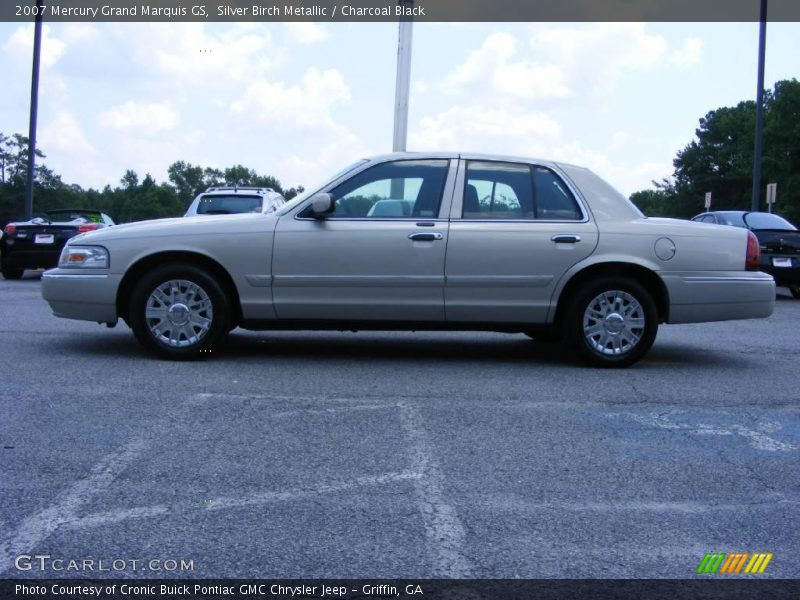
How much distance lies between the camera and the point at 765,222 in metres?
16.5

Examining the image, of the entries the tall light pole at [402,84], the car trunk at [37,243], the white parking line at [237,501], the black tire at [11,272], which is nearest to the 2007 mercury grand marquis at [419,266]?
the white parking line at [237,501]

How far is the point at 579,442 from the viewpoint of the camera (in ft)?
16.1

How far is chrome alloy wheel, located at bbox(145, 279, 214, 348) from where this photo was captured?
7.16 m

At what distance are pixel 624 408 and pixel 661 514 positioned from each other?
207 cm

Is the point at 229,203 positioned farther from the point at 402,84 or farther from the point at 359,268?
the point at 359,268

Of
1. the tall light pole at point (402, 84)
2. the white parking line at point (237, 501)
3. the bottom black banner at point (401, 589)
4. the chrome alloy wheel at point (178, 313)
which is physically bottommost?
the bottom black banner at point (401, 589)

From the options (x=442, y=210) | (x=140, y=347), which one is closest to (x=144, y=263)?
(x=140, y=347)

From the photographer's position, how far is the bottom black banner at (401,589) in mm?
2934

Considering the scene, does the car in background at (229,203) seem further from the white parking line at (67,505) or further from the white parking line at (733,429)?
the white parking line at (67,505)

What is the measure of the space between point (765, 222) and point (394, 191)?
11.1 meters

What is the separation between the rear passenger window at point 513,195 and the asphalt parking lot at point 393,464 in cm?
118

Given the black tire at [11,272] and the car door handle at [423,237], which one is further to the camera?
the black tire at [11,272]

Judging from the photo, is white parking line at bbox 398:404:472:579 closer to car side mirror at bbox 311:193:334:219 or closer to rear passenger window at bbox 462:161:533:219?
car side mirror at bbox 311:193:334:219

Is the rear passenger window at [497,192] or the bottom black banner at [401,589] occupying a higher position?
the rear passenger window at [497,192]
